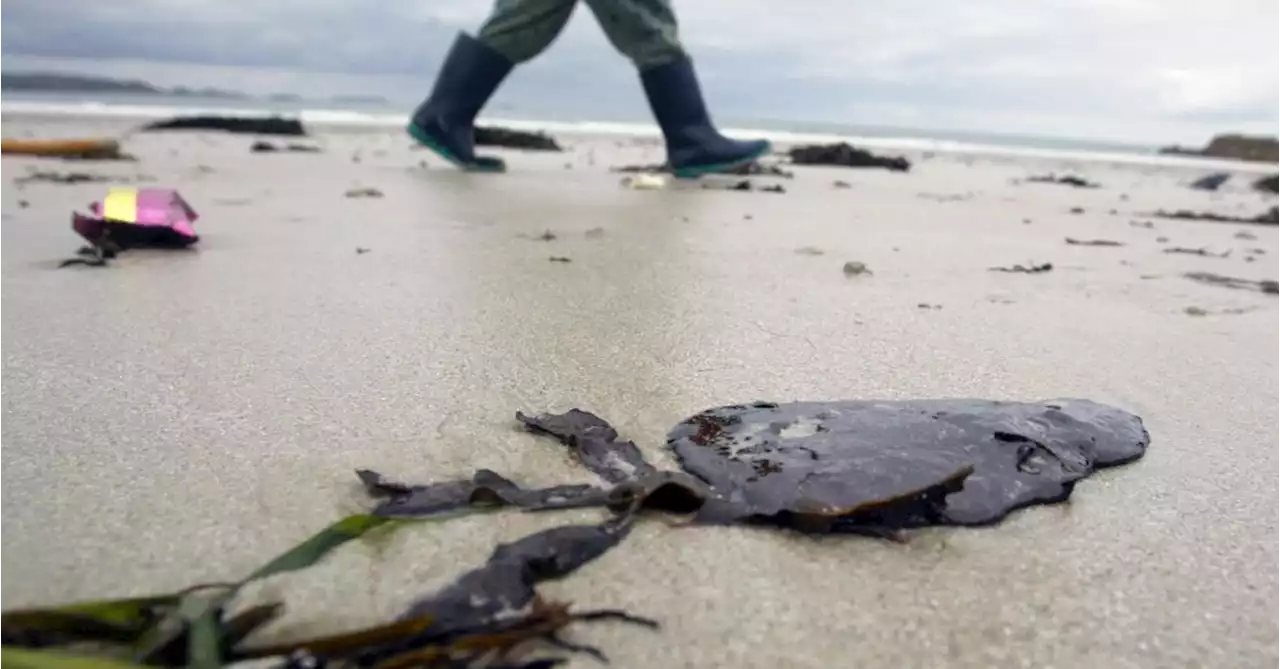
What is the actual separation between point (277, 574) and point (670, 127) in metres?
3.69

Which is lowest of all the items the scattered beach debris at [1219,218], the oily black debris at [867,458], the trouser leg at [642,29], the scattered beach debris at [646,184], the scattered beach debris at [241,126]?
the oily black debris at [867,458]

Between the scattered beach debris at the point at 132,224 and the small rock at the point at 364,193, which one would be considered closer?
the scattered beach debris at the point at 132,224

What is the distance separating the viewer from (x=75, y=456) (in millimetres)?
1035

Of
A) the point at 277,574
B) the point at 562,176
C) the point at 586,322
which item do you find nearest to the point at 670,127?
the point at 562,176

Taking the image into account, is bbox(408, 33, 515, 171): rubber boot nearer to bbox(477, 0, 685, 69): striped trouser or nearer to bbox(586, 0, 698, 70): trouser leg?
bbox(477, 0, 685, 69): striped trouser

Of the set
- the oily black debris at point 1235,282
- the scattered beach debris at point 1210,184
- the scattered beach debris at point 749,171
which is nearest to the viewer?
the oily black debris at point 1235,282

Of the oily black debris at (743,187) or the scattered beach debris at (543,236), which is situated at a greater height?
the oily black debris at (743,187)

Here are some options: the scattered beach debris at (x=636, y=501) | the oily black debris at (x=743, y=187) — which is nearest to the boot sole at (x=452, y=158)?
the oily black debris at (x=743, y=187)

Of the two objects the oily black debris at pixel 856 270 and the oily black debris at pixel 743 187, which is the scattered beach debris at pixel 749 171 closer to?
the oily black debris at pixel 743 187

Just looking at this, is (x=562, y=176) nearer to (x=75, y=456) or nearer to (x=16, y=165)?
(x=16, y=165)

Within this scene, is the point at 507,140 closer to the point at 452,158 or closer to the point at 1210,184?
the point at 452,158

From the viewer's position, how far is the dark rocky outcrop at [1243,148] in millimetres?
17984

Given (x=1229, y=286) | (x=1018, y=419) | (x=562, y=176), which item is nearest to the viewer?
(x=1018, y=419)

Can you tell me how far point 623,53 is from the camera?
4227 millimetres
